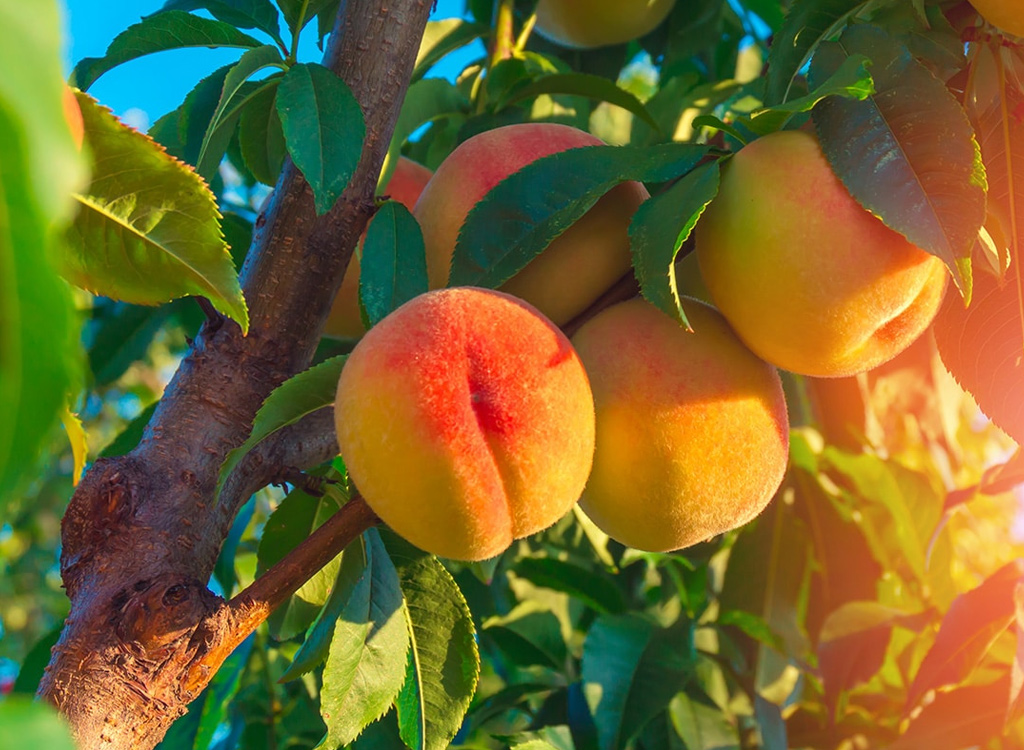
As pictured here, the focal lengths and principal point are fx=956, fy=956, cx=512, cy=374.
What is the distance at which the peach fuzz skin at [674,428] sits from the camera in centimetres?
66

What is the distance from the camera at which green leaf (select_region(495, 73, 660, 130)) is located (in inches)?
40.5

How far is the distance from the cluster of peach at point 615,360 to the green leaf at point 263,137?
0.24 metres

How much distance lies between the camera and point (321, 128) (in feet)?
2.34

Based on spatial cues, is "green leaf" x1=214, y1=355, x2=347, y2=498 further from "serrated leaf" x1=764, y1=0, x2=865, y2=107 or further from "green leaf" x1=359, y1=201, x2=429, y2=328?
"serrated leaf" x1=764, y1=0, x2=865, y2=107

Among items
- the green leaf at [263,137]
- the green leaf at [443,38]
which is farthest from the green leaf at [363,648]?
the green leaf at [443,38]

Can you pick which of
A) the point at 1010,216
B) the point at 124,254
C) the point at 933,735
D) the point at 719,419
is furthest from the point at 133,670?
the point at 933,735

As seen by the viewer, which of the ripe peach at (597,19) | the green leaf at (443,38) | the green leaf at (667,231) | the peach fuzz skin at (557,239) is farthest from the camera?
the ripe peach at (597,19)

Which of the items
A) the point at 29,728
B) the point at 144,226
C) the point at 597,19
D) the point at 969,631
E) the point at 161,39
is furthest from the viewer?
the point at 597,19

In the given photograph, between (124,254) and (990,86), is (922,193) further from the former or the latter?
(124,254)

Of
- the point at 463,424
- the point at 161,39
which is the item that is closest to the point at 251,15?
the point at 161,39

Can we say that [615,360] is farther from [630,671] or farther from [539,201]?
[630,671]

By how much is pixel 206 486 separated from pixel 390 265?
212 millimetres

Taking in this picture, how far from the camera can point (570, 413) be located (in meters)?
0.58

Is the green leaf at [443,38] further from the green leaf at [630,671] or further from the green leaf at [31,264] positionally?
the green leaf at [31,264]
